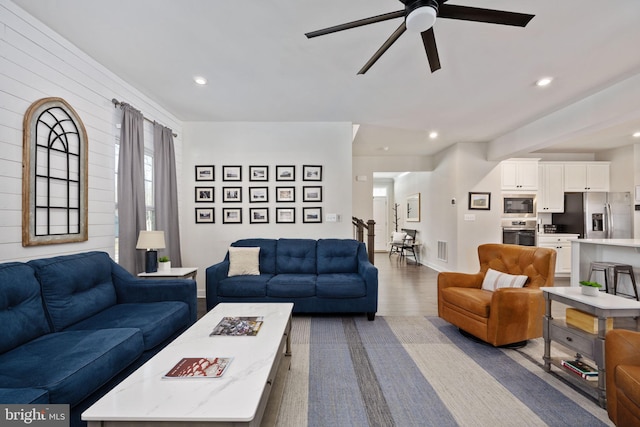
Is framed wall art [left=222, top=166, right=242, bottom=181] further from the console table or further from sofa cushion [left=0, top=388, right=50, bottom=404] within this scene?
the console table

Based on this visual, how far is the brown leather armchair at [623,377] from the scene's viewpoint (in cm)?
142

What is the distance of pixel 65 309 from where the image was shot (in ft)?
6.82

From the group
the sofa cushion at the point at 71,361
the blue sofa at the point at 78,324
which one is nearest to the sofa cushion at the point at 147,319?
the blue sofa at the point at 78,324

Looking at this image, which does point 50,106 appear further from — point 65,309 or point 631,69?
point 631,69

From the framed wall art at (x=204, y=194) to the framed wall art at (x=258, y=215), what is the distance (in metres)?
0.69

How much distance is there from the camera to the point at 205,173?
185 inches

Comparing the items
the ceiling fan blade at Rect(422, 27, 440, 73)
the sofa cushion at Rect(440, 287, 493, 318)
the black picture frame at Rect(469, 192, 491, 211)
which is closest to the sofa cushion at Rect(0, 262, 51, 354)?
the ceiling fan blade at Rect(422, 27, 440, 73)

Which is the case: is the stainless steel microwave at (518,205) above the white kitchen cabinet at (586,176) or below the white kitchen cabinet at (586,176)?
below

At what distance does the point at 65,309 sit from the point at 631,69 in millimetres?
5623

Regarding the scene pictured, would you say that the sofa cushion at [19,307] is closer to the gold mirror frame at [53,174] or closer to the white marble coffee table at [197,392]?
the gold mirror frame at [53,174]

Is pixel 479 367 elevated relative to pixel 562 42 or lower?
lower

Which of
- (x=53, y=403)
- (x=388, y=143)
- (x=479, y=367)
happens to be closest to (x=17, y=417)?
(x=53, y=403)

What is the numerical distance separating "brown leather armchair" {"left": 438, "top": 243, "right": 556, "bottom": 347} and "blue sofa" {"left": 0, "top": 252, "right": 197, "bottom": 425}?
2743 millimetres

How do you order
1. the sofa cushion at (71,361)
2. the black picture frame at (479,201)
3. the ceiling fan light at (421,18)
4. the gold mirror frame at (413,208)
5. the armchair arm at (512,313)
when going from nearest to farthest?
the sofa cushion at (71,361) → the ceiling fan light at (421,18) → the armchair arm at (512,313) → the black picture frame at (479,201) → the gold mirror frame at (413,208)
